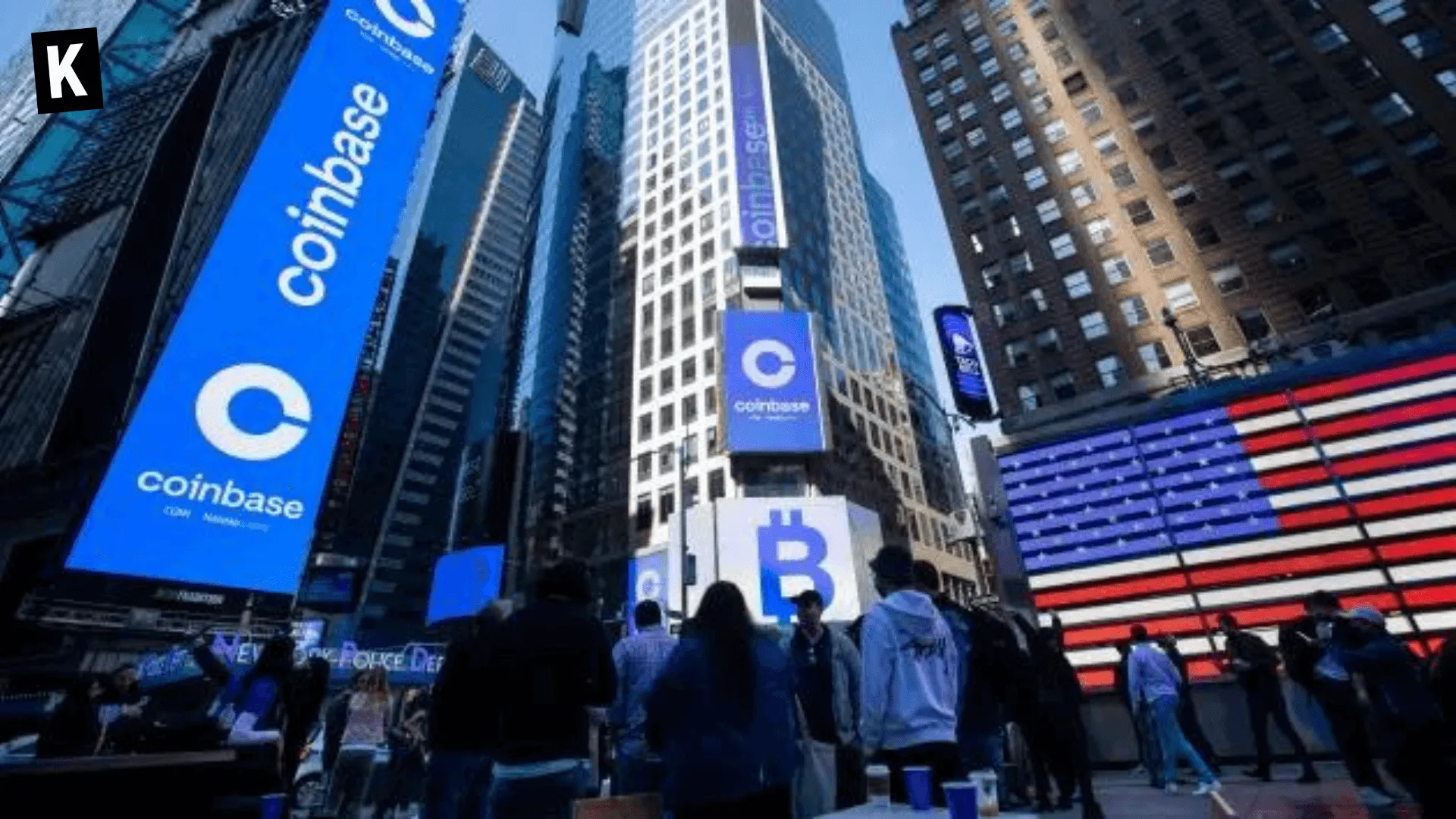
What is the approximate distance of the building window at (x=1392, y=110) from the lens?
30734 millimetres

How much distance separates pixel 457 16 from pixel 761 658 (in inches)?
1096

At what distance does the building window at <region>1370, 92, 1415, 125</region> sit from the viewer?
3073cm

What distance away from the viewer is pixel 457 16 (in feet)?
78.9

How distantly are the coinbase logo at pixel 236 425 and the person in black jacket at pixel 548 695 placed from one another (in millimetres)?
15055

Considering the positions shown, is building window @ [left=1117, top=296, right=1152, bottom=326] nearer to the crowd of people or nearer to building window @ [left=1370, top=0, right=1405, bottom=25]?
building window @ [left=1370, top=0, right=1405, bottom=25]

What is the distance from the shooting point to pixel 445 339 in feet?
348

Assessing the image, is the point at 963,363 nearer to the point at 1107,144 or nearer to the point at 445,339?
the point at 1107,144

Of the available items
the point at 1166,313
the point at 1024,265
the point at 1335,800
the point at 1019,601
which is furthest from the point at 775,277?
the point at 1335,800

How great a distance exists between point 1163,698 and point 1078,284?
111 feet

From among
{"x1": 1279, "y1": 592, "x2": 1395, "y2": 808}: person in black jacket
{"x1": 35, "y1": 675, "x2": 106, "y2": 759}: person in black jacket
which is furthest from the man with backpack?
{"x1": 35, "y1": 675, "x2": 106, "y2": 759}: person in black jacket

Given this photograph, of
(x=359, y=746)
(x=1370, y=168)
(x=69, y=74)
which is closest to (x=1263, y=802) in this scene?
(x=359, y=746)

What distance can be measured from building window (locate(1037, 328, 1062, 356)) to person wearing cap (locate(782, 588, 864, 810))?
35290mm

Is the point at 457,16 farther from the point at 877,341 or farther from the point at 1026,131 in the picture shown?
the point at 877,341

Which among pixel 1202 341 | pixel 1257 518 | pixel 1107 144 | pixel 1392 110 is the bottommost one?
pixel 1257 518
